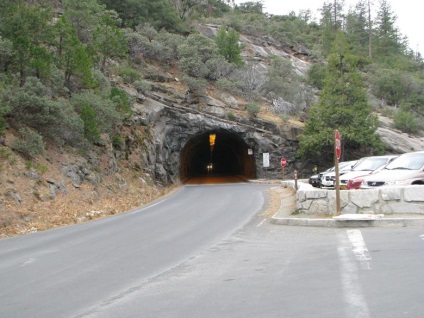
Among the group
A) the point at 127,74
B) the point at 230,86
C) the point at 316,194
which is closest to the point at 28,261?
the point at 316,194

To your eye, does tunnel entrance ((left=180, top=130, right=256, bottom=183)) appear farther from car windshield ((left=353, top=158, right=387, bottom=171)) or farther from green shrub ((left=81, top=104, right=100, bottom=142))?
car windshield ((left=353, top=158, right=387, bottom=171))

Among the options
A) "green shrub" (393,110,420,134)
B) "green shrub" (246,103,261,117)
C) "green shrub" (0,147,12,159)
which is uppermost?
"green shrub" (246,103,261,117)

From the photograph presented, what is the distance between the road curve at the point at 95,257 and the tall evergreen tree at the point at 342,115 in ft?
77.3

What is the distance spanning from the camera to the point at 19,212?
51.9 ft

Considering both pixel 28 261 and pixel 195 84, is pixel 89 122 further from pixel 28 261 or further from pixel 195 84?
pixel 195 84

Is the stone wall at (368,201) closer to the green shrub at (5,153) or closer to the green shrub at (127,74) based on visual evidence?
the green shrub at (5,153)

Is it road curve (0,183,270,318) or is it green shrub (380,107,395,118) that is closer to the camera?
road curve (0,183,270,318)

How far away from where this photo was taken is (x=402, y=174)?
48.8 ft

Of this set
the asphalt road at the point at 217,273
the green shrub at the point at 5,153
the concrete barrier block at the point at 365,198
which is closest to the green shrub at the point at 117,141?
the green shrub at the point at 5,153

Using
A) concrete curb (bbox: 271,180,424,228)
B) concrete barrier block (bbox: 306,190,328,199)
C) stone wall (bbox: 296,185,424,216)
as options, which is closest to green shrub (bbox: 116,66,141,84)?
stone wall (bbox: 296,185,424,216)

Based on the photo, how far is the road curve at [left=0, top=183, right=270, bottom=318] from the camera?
6.49m

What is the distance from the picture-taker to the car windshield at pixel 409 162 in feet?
50.2

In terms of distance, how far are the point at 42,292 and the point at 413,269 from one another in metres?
5.64

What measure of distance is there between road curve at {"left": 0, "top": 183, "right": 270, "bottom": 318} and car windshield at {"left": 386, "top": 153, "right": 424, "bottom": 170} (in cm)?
524
